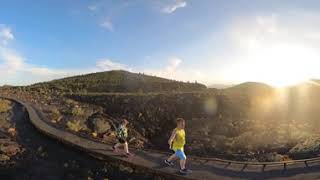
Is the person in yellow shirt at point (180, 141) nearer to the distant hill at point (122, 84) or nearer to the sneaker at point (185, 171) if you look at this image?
the sneaker at point (185, 171)

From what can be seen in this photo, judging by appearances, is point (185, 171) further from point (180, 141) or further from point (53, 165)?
point (53, 165)

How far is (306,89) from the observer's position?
4303 cm

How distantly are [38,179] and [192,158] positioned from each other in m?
6.98

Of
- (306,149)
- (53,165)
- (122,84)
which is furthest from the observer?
(122,84)

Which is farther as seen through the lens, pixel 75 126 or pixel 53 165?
pixel 75 126

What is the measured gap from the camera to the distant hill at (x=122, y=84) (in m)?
68.8

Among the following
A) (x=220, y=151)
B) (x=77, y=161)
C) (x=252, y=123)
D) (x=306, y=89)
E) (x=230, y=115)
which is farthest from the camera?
(x=306, y=89)

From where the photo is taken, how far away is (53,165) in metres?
18.1

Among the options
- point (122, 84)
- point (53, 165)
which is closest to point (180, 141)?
point (53, 165)

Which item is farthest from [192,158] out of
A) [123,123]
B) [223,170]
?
[123,123]

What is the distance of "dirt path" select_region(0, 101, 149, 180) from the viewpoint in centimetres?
1683

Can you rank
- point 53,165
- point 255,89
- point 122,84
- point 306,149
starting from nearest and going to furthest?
point 53,165
point 306,149
point 255,89
point 122,84

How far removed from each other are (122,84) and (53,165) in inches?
2253

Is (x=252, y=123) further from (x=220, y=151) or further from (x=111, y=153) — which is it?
(x=111, y=153)
